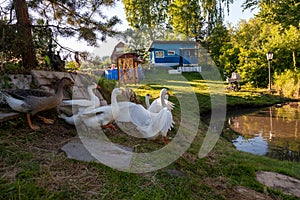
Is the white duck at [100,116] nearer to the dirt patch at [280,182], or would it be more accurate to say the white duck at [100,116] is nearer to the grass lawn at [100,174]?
A: the grass lawn at [100,174]

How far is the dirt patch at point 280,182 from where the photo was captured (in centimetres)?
258

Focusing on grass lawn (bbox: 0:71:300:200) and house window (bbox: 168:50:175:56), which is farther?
house window (bbox: 168:50:175:56)

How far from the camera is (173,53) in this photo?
2248 cm

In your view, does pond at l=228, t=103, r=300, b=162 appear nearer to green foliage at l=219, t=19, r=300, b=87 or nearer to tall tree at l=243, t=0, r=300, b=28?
green foliage at l=219, t=19, r=300, b=87

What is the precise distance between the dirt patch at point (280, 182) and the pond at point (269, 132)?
55.8 inches

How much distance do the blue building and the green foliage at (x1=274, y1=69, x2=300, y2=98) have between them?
11001 millimetres

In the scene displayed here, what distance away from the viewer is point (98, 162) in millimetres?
1979

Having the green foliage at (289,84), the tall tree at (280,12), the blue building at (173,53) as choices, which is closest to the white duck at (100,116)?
the green foliage at (289,84)

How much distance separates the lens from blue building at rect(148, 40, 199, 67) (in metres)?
21.9

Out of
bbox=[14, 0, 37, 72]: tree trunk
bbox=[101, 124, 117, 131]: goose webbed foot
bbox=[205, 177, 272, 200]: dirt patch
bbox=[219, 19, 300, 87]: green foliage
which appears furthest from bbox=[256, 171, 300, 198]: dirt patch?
bbox=[219, 19, 300, 87]: green foliage

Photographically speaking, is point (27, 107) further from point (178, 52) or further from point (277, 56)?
point (178, 52)

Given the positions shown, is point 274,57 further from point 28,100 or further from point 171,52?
point 28,100

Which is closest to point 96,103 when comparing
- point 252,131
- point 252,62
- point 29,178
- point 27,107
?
point 27,107

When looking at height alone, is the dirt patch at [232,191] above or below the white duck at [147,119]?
below
